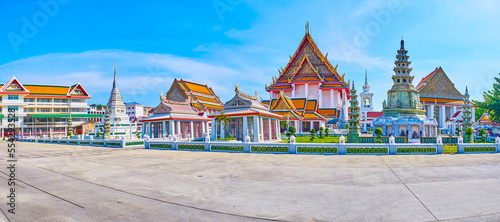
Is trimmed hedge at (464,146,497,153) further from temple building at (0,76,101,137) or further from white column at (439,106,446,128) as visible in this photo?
temple building at (0,76,101,137)

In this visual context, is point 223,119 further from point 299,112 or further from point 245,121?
point 299,112

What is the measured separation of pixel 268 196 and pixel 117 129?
2136 inches

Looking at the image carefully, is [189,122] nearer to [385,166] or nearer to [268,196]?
[385,166]

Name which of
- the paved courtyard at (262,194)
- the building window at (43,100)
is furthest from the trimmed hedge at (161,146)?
the building window at (43,100)

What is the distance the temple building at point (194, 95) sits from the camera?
55.9 meters

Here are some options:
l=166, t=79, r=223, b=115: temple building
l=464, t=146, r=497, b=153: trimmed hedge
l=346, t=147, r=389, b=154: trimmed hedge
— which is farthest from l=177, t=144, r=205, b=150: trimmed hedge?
l=166, t=79, r=223, b=115: temple building

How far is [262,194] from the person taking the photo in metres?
Answer: 8.43

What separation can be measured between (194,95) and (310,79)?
2414 cm

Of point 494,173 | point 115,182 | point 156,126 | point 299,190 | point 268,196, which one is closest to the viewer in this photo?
point 268,196

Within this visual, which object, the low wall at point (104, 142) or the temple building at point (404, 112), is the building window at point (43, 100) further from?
the temple building at point (404, 112)

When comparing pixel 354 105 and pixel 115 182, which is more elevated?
pixel 354 105

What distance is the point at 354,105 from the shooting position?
2727 centimetres

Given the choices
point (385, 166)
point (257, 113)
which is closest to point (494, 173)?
point (385, 166)

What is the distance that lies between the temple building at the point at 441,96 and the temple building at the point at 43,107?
7418cm
